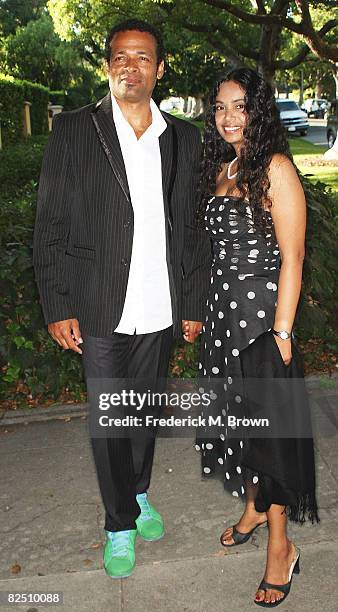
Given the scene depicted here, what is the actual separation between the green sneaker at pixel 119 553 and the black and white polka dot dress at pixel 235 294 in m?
0.60

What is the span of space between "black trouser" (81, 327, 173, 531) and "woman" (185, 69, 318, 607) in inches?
11.0

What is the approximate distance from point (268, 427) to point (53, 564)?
1316 mm

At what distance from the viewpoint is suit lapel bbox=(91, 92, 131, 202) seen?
9.18 ft

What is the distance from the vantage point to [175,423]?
4.68 meters

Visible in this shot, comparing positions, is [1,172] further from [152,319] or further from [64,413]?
[152,319]

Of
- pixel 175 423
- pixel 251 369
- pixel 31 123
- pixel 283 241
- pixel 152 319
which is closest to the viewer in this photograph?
pixel 283 241

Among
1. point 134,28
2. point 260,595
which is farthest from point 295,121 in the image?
point 260,595

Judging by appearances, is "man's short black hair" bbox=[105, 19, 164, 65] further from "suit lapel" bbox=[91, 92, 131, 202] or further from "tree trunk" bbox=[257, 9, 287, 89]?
"tree trunk" bbox=[257, 9, 287, 89]

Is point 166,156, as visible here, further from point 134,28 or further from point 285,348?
point 285,348

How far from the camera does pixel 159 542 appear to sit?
3311 mm

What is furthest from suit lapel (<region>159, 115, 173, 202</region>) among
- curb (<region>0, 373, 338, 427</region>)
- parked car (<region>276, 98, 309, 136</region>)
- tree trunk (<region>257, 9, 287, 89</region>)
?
parked car (<region>276, 98, 309, 136</region>)

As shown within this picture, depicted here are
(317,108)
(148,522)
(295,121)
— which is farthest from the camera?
(317,108)

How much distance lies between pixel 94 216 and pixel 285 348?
1.03 metres

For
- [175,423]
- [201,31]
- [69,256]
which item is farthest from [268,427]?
[201,31]
